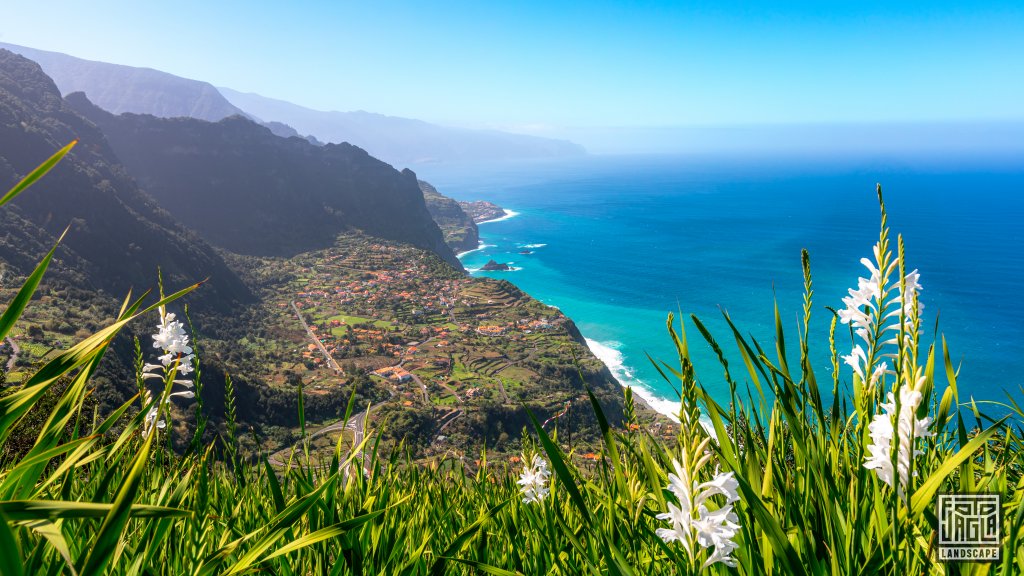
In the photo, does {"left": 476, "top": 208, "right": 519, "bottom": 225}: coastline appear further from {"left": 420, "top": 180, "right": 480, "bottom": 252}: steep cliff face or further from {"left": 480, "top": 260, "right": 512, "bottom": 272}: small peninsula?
{"left": 480, "top": 260, "right": 512, "bottom": 272}: small peninsula

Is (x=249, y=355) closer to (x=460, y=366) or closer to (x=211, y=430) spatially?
(x=460, y=366)

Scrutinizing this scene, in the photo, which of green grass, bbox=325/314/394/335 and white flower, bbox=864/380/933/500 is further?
green grass, bbox=325/314/394/335

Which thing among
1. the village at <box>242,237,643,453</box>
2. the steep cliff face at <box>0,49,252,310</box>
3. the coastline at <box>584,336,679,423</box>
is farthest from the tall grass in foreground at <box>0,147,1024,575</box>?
the steep cliff face at <box>0,49,252,310</box>

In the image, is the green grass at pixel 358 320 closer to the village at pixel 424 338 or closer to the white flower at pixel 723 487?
the village at pixel 424 338

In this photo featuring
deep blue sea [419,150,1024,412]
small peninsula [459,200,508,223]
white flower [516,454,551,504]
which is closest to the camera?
white flower [516,454,551,504]

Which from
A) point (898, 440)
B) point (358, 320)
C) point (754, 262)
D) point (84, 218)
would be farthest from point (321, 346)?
point (754, 262)

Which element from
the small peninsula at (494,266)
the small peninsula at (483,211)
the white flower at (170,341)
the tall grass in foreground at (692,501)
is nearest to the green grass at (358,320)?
the small peninsula at (494,266)

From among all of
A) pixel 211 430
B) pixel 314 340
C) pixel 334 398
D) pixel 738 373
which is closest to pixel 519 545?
pixel 211 430
